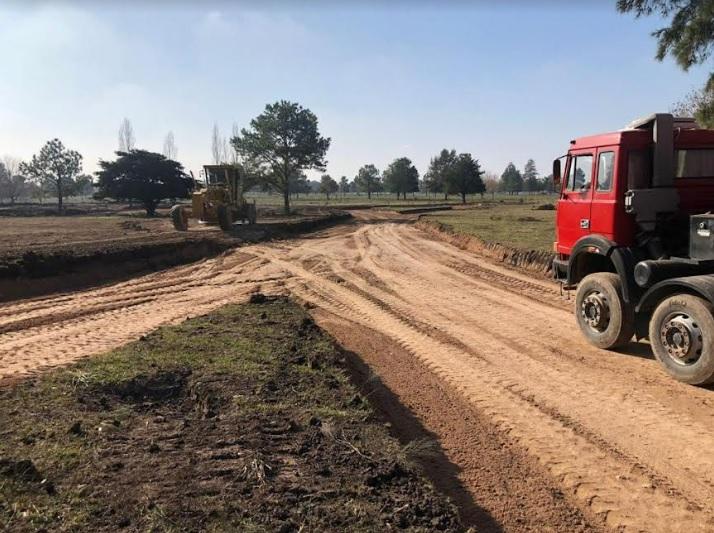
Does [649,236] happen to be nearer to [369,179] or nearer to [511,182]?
[369,179]

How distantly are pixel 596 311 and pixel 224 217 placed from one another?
70.7 ft

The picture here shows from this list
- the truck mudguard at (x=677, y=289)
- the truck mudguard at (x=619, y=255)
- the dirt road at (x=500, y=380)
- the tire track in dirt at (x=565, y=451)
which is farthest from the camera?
the truck mudguard at (x=619, y=255)

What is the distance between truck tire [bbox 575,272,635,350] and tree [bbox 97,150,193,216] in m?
40.2

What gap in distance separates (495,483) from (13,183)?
4363 inches

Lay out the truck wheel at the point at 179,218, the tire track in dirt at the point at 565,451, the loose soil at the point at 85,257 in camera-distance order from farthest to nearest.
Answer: the truck wheel at the point at 179,218
the loose soil at the point at 85,257
the tire track in dirt at the point at 565,451

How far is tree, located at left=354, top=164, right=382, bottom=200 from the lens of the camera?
367 feet

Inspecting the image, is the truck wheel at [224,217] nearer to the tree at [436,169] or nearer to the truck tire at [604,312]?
the truck tire at [604,312]

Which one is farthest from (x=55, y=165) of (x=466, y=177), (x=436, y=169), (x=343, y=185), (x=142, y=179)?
(x=343, y=185)

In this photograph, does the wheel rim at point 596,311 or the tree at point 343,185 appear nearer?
the wheel rim at point 596,311

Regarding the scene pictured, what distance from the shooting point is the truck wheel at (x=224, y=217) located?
26431mm

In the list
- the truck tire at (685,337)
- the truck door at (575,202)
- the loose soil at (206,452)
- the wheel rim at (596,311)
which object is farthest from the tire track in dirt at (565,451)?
the truck door at (575,202)

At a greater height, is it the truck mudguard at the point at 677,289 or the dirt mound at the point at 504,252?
the truck mudguard at the point at 677,289

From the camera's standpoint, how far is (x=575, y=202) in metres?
8.66

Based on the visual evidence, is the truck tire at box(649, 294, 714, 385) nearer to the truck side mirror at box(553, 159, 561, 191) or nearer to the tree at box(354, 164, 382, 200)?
the truck side mirror at box(553, 159, 561, 191)
